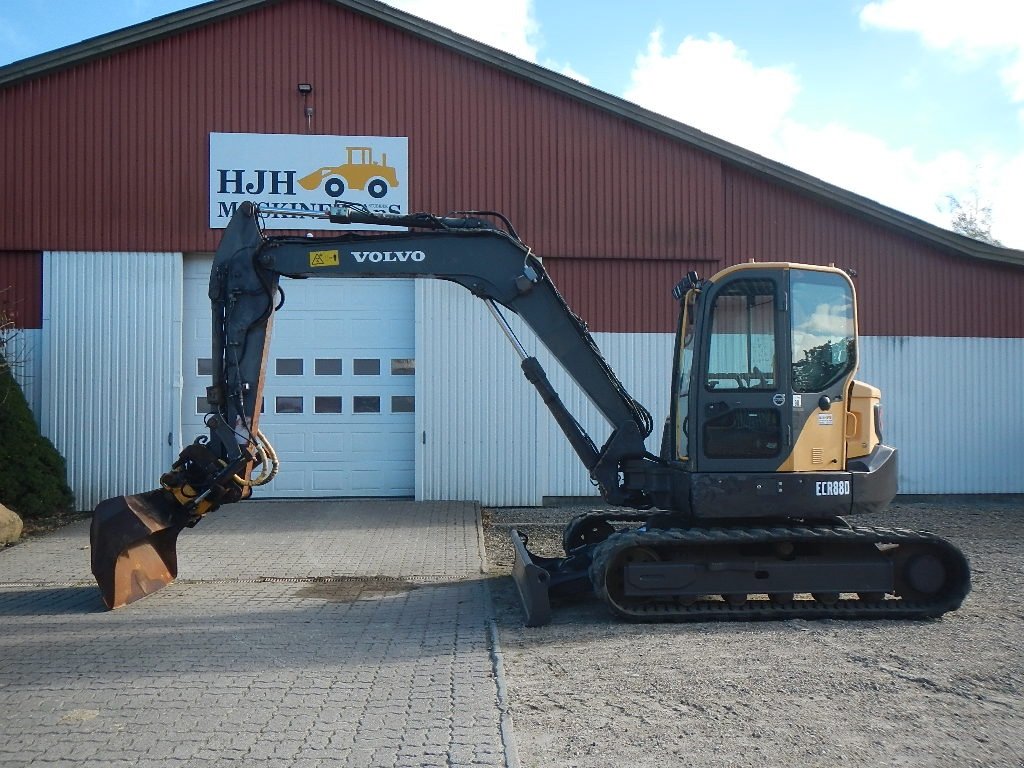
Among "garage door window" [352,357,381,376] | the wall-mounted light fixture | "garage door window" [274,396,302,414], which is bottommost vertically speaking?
"garage door window" [274,396,302,414]

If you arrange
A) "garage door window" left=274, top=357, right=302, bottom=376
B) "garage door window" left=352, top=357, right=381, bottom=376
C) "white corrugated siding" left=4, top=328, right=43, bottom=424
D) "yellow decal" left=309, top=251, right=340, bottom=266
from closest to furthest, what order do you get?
1. "yellow decal" left=309, top=251, right=340, bottom=266
2. "white corrugated siding" left=4, top=328, right=43, bottom=424
3. "garage door window" left=274, top=357, right=302, bottom=376
4. "garage door window" left=352, top=357, right=381, bottom=376

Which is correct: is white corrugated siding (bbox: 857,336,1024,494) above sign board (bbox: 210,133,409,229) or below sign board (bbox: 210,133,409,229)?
below

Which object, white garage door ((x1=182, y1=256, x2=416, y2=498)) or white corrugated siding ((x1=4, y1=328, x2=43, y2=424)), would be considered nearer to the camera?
white corrugated siding ((x1=4, y1=328, x2=43, y2=424))

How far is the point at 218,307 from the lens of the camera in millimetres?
7680

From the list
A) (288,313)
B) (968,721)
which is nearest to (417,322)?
(288,313)

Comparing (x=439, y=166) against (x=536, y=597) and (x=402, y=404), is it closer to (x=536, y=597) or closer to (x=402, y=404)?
(x=402, y=404)

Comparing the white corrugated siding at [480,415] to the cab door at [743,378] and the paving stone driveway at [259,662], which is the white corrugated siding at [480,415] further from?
the cab door at [743,378]

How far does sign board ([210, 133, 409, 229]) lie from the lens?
1339 cm

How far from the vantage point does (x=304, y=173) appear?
13508 mm

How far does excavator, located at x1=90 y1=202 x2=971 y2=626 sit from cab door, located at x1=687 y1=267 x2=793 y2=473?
12mm

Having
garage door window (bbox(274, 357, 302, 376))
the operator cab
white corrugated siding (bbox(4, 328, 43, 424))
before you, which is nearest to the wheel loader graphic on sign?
garage door window (bbox(274, 357, 302, 376))

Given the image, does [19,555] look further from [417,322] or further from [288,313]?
[417,322]

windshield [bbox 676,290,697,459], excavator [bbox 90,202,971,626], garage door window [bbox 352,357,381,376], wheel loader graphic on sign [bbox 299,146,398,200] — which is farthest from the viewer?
garage door window [bbox 352,357,381,376]

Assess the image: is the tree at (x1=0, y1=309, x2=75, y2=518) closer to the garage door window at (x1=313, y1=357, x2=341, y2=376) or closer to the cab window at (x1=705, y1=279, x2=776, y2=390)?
the garage door window at (x1=313, y1=357, x2=341, y2=376)
